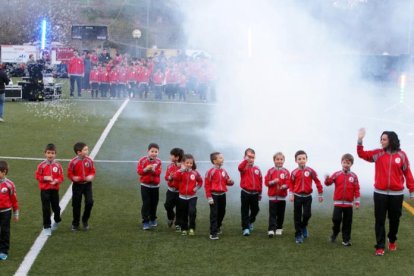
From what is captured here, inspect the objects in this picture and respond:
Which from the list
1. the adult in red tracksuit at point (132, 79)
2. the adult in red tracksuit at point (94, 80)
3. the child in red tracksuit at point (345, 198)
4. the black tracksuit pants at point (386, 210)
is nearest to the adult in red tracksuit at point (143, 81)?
the adult in red tracksuit at point (132, 79)

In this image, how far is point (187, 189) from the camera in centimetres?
1155

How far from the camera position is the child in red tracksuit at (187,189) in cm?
1148

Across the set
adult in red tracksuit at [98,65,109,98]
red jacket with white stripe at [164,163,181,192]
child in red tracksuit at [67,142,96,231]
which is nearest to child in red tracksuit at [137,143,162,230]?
red jacket with white stripe at [164,163,181,192]

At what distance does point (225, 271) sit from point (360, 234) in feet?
9.50

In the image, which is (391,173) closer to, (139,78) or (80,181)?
(80,181)

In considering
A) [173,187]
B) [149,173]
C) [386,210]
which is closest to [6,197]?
[149,173]

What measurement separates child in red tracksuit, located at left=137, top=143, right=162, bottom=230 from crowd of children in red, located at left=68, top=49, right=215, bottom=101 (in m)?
21.1

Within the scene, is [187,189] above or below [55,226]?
above

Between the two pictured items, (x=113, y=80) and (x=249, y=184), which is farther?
(x=113, y=80)

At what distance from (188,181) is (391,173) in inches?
116

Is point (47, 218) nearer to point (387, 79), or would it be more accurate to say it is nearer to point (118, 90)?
point (387, 79)

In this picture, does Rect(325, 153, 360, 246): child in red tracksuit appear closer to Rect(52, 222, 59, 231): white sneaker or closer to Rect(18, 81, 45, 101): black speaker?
Rect(52, 222, 59, 231): white sneaker

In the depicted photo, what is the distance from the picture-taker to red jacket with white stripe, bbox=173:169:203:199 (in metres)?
11.5

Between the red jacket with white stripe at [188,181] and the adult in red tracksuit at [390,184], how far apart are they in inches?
103
